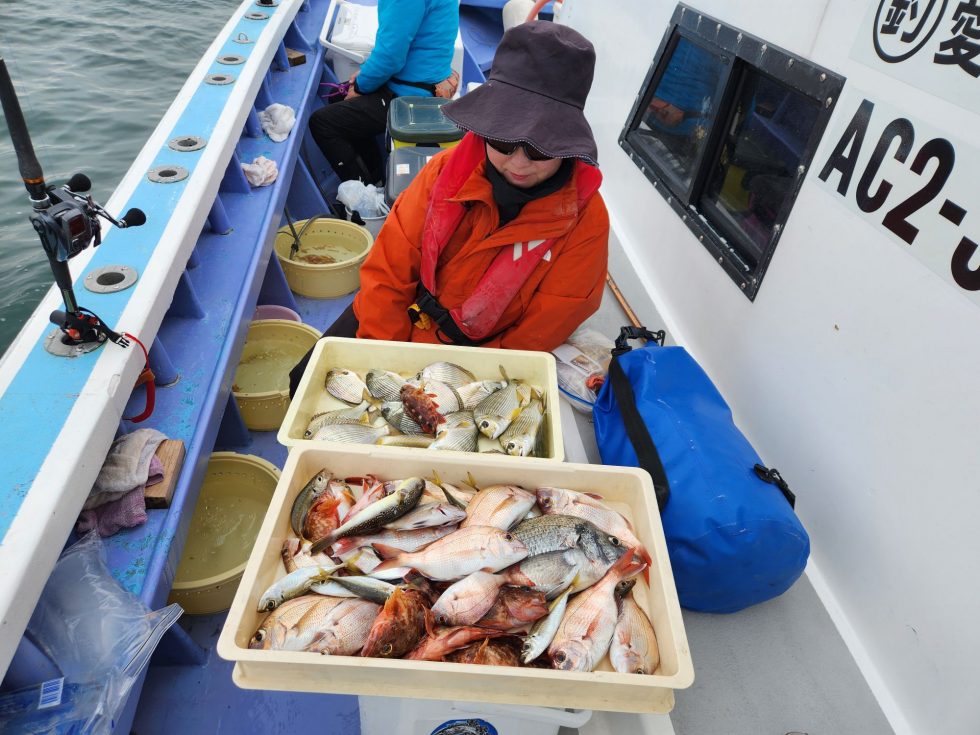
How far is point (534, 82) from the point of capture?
2098 mm

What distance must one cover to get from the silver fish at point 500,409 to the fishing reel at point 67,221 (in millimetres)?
1299

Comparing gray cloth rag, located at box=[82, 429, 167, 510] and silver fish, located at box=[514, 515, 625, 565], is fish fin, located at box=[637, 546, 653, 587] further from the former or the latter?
gray cloth rag, located at box=[82, 429, 167, 510]

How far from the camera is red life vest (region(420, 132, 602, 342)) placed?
7.88 feet

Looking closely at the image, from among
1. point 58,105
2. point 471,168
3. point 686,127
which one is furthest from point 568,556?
point 58,105

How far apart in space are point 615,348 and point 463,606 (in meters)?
1.55

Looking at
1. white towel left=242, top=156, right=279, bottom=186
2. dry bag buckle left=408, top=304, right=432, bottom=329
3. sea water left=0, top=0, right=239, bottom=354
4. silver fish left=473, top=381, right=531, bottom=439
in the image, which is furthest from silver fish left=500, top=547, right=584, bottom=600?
sea water left=0, top=0, right=239, bottom=354

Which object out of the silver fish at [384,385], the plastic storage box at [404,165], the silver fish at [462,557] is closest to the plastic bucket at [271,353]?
the plastic storage box at [404,165]

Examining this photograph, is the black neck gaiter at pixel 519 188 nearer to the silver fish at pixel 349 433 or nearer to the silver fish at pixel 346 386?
the silver fish at pixel 346 386

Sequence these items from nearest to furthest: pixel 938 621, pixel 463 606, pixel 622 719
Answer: pixel 463 606
pixel 938 621
pixel 622 719

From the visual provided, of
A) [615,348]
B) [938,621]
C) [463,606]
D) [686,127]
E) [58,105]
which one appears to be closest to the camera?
[463,606]

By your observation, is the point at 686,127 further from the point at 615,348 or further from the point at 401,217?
the point at 401,217

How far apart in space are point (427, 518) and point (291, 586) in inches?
14.6

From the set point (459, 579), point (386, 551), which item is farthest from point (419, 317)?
point (459, 579)

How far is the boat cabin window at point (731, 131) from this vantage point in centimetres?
250
